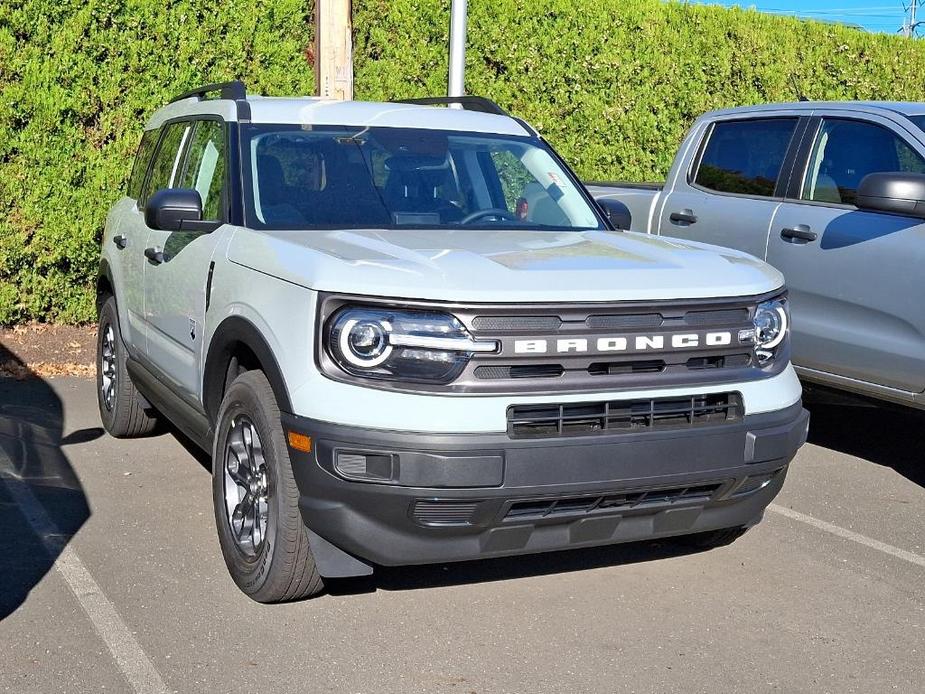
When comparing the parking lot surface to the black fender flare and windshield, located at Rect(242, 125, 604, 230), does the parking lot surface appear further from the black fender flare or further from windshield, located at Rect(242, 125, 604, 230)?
windshield, located at Rect(242, 125, 604, 230)

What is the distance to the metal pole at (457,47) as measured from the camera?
29.6ft

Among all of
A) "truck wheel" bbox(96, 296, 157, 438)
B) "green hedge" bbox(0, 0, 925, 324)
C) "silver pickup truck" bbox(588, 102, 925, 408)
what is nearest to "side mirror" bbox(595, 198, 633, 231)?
"silver pickup truck" bbox(588, 102, 925, 408)

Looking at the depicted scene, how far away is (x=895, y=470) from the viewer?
621cm

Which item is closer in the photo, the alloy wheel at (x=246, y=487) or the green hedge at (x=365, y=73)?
the alloy wheel at (x=246, y=487)

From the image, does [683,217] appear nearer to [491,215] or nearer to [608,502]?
[491,215]

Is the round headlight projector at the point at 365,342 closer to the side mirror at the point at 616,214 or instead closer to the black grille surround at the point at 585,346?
the black grille surround at the point at 585,346

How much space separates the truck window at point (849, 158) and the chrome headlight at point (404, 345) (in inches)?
132

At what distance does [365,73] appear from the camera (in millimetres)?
9672

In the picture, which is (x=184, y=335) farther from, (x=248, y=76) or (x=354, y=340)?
(x=248, y=76)

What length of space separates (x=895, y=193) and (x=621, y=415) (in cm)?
245

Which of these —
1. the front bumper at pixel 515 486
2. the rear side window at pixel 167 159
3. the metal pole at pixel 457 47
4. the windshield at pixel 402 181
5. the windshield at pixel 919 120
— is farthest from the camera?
the metal pole at pixel 457 47

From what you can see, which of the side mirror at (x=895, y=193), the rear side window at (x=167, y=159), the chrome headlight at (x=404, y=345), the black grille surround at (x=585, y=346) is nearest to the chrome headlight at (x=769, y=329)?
the black grille surround at (x=585, y=346)

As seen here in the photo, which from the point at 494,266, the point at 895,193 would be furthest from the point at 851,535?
the point at 494,266

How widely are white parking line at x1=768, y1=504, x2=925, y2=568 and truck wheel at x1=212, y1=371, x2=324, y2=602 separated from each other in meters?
2.42
